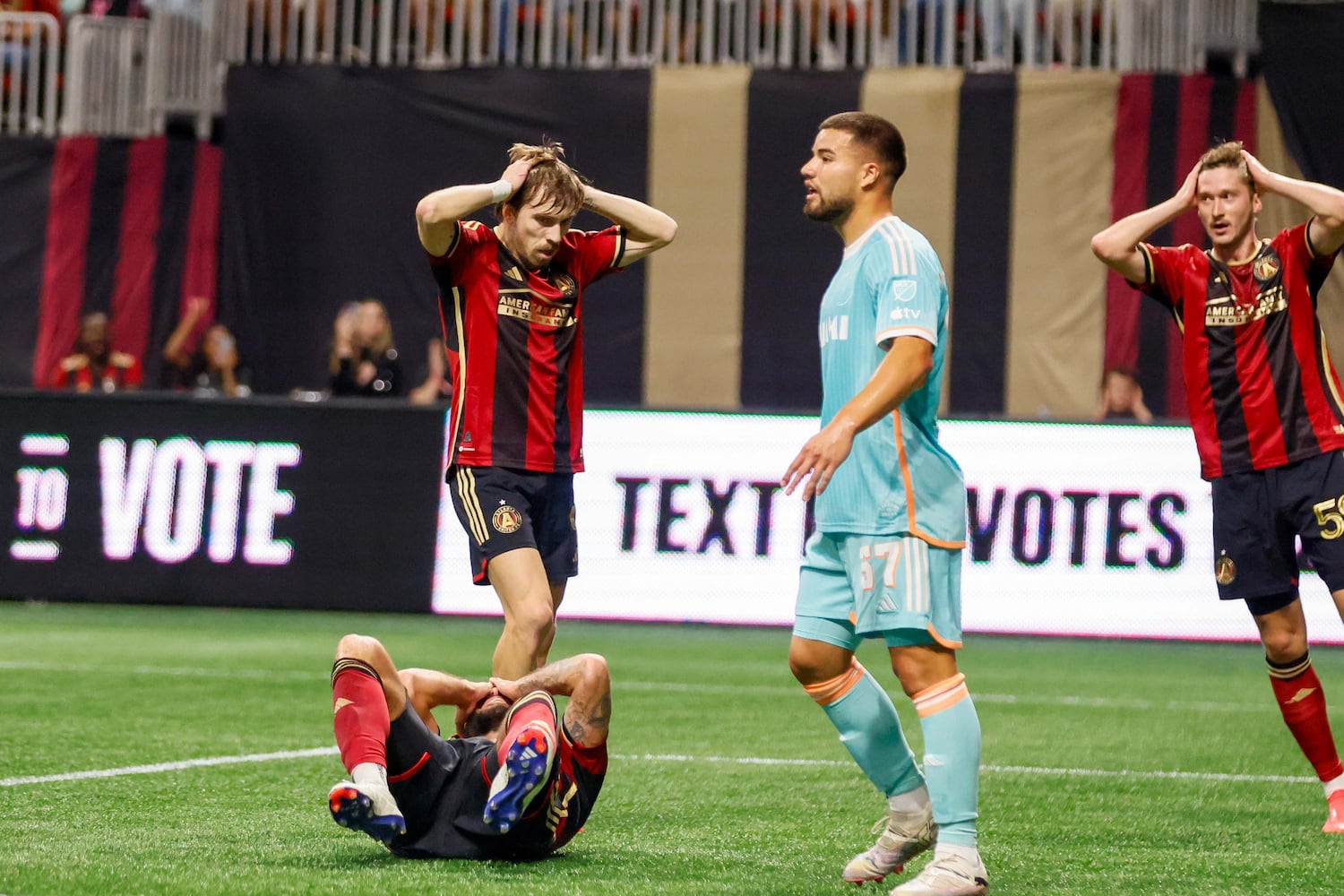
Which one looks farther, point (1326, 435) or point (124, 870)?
point (1326, 435)

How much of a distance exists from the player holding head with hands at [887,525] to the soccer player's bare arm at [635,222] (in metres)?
1.73

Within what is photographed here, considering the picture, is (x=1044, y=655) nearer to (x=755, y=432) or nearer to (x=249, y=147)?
(x=755, y=432)

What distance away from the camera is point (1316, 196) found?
20.9ft

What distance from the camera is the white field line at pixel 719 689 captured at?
1010 centimetres

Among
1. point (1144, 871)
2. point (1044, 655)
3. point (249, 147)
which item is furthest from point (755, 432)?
point (1144, 871)

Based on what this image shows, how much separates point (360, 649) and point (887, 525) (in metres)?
1.39

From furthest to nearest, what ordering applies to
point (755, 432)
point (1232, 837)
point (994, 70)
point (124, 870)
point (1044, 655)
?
point (994, 70), point (755, 432), point (1044, 655), point (1232, 837), point (124, 870)

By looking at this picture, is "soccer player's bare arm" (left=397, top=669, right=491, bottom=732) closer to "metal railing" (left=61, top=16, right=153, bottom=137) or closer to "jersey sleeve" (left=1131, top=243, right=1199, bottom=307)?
"jersey sleeve" (left=1131, top=243, right=1199, bottom=307)

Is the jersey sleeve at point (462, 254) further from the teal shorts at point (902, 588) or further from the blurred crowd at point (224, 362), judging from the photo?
the blurred crowd at point (224, 362)

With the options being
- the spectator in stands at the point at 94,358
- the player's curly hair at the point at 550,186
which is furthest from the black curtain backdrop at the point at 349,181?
the player's curly hair at the point at 550,186

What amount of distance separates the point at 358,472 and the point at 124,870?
9.51 metres

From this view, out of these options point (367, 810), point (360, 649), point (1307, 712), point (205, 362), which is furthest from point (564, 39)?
point (367, 810)

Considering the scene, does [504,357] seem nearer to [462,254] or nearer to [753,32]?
[462,254]

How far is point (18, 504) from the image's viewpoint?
14242 millimetres
